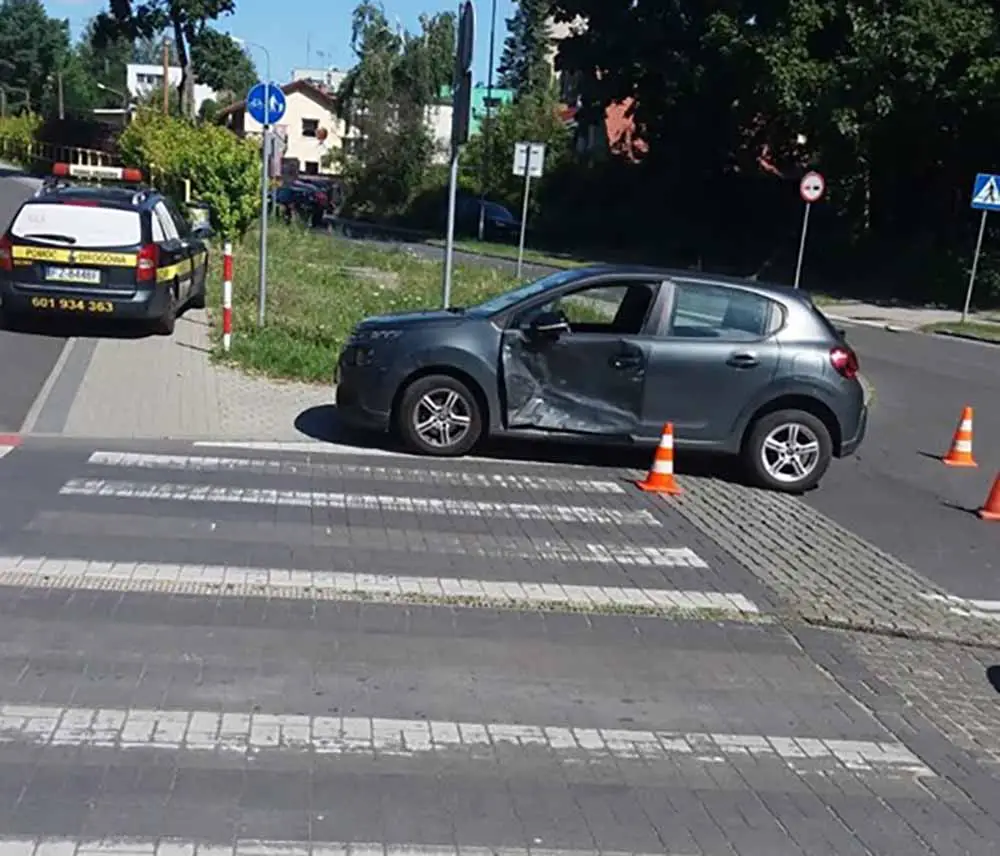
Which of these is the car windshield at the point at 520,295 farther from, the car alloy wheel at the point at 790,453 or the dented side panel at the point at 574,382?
the car alloy wheel at the point at 790,453

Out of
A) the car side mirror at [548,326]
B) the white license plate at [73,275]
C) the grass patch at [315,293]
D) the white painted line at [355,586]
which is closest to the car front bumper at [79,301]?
the white license plate at [73,275]

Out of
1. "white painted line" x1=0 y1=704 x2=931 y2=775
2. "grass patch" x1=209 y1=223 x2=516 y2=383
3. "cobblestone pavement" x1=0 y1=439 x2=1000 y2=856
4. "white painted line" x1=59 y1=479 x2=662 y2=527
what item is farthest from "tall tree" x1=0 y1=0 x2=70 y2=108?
"white painted line" x1=0 y1=704 x2=931 y2=775

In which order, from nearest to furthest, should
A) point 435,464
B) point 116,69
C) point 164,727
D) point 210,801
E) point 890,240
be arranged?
1. point 210,801
2. point 164,727
3. point 435,464
4. point 890,240
5. point 116,69

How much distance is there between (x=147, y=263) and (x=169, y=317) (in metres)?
0.85

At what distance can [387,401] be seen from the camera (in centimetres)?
1081

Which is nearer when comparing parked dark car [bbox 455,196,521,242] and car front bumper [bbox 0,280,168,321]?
car front bumper [bbox 0,280,168,321]

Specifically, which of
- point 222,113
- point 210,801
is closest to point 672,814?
point 210,801

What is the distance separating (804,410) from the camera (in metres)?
10.9

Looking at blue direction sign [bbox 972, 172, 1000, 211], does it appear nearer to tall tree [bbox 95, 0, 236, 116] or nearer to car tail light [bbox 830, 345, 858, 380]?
car tail light [bbox 830, 345, 858, 380]

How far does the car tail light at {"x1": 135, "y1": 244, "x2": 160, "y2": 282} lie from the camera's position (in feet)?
50.7

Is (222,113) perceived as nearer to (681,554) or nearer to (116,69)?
(681,554)

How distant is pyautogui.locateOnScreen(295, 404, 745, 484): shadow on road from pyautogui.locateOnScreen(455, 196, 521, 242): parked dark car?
39.7 m

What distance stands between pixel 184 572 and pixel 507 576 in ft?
5.75

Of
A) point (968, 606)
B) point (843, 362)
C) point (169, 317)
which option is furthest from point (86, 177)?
point (968, 606)
